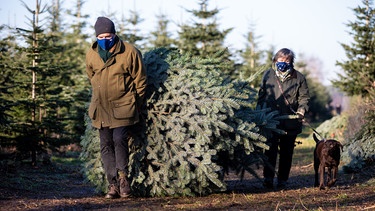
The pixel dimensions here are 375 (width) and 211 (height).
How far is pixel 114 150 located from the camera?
7.68 m

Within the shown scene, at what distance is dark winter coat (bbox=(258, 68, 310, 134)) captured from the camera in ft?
30.7

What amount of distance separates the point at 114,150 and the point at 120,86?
90 cm

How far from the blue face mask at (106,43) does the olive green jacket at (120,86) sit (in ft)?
0.22

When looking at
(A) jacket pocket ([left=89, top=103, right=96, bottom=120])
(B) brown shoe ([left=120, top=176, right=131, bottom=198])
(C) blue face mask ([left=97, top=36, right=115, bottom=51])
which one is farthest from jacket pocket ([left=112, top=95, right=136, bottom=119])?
(B) brown shoe ([left=120, top=176, right=131, bottom=198])

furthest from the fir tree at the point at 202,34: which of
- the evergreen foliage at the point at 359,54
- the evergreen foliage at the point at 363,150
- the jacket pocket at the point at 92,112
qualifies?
the jacket pocket at the point at 92,112

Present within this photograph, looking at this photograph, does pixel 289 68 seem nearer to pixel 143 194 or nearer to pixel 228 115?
pixel 228 115

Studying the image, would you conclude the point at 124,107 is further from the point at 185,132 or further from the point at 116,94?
the point at 185,132

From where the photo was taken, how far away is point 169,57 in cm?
816

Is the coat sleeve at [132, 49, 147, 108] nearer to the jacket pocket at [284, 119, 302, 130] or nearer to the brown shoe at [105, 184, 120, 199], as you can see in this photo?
the brown shoe at [105, 184, 120, 199]

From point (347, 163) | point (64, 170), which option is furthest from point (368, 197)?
point (64, 170)

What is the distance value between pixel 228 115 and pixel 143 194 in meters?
1.58

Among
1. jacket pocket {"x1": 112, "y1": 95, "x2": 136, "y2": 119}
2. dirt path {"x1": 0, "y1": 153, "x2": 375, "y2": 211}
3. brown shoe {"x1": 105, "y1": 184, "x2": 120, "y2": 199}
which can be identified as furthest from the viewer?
brown shoe {"x1": 105, "y1": 184, "x2": 120, "y2": 199}

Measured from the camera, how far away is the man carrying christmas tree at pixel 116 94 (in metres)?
7.44

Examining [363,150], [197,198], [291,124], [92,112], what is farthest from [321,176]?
[92,112]
